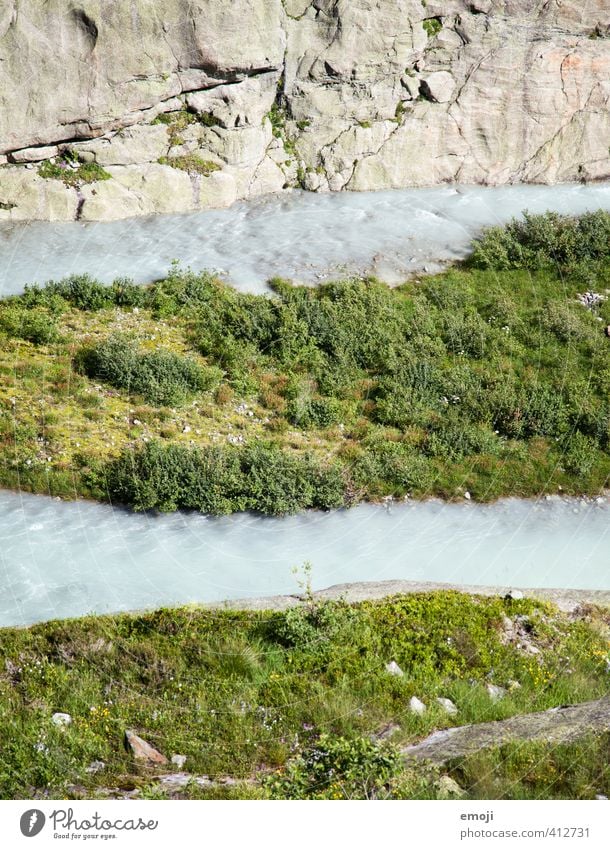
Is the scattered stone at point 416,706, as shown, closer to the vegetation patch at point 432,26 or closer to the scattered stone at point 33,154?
the scattered stone at point 33,154

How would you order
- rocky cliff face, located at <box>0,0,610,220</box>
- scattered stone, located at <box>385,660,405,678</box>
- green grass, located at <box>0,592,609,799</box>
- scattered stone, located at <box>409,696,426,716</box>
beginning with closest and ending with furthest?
1. green grass, located at <box>0,592,609,799</box>
2. scattered stone, located at <box>409,696,426,716</box>
3. scattered stone, located at <box>385,660,405,678</box>
4. rocky cliff face, located at <box>0,0,610,220</box>

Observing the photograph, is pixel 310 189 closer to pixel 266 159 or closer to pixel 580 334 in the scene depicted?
pixel 266 159

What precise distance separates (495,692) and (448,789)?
82.3 inches

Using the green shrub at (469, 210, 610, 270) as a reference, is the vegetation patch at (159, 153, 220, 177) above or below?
above

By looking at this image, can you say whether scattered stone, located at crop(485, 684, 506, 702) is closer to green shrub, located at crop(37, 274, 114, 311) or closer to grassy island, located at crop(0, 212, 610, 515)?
grassy island, located at crop(0, 212, 610, 515)

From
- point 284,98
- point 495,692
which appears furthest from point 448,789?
point 284,98

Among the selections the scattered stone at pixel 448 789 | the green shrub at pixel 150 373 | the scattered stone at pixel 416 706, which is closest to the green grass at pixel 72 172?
the green shrub at pixel 150 373

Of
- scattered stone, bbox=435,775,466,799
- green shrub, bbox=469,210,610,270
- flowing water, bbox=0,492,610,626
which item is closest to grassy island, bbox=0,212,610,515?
flowing water, bbox=0,492,610,626

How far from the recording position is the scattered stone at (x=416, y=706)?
10.0m

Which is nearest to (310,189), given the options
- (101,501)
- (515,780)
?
(101,501)

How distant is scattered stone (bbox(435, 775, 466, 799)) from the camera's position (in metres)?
8.44

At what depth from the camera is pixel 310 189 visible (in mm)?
23156

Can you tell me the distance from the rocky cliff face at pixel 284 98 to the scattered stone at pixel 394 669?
1446 centimetres
